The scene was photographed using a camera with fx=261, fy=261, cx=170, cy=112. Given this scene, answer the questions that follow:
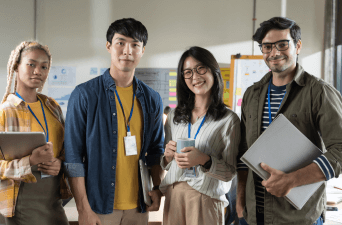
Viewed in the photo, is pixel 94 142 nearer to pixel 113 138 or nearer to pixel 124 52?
pixel 113 138

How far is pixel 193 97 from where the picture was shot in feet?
5.61

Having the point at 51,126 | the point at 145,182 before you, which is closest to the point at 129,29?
the point at 51,126

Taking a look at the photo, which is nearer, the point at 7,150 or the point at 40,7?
the point at 7,150

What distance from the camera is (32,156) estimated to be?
4.72 ft

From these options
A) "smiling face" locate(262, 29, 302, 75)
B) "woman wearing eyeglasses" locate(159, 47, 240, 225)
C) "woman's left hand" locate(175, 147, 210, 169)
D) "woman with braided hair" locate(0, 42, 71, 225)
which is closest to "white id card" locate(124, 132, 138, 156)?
"woman wearing eyeglasses" locate(159, 47, 240, 225)

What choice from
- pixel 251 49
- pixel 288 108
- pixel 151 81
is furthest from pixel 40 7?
pixel 288 108

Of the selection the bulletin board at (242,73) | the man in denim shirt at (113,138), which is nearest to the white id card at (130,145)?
the man in denim shirt at (113,138)

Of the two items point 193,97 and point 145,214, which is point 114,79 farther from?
point 145,214

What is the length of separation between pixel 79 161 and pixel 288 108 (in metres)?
1.16

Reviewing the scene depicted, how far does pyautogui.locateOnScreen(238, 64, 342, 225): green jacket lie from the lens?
3.90 ft

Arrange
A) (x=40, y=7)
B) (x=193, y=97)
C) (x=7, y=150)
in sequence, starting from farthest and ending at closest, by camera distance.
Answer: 1. (x=40, y=7)
2. (x=193, y=97)
3. (x=7, y=150)

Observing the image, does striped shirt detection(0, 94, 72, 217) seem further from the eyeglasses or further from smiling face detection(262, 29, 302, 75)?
smiling face detection(262, 29, 302, 75)

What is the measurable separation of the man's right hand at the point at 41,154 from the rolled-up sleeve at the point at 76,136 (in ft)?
0.33

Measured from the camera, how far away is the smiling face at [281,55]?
1.36 m
